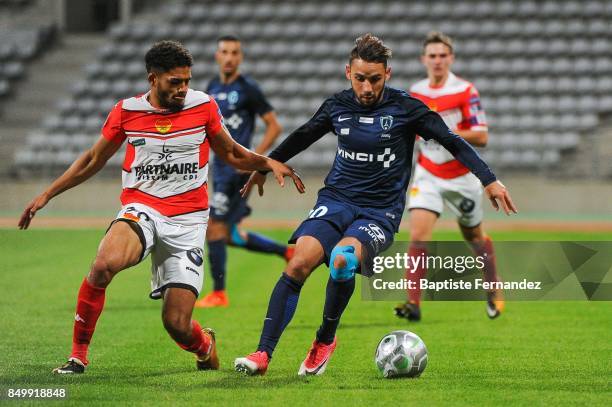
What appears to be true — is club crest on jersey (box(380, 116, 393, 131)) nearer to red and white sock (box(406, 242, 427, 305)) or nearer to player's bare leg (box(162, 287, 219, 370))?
player's bare leg (box(162, 287, 219, 370))

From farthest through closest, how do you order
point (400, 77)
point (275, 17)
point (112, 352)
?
1. point (275, 17)
2. point (400, 77)
3. point (112, 352)

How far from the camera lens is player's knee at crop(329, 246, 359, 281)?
6.00 m

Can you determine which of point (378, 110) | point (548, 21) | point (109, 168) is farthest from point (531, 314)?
point (548, 21)

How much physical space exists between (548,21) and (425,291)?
1812 centimetres

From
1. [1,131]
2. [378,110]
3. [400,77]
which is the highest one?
[378,110]

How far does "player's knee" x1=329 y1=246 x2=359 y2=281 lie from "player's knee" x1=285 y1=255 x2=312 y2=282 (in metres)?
0.15

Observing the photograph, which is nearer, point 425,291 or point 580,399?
point 580,399

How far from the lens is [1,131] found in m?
25.9

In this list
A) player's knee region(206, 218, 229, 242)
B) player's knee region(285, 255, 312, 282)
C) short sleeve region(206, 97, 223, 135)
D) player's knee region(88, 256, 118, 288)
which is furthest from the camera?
player's knee region(206, 218, 229, 242)

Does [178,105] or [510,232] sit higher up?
[178,105]

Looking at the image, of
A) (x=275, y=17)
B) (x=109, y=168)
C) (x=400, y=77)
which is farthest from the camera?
(x=275, y=17)

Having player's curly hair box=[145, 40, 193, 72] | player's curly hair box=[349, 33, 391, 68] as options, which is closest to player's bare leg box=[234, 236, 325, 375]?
player's curly hair box=[349, 33, 391, 68]

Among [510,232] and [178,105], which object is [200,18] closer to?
[510,232]

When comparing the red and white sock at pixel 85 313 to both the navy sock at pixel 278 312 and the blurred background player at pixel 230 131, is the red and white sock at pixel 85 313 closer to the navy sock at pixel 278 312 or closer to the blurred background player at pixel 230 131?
the navy sock at pixel 278 312
